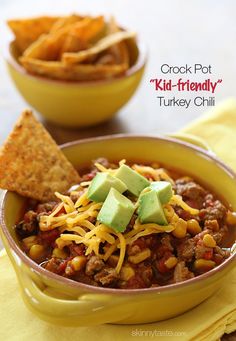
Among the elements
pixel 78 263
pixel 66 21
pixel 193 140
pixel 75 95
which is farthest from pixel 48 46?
pixel 78 263

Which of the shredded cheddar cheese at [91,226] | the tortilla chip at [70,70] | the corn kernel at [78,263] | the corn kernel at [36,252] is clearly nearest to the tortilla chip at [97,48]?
the tortilla chip at [70,70]

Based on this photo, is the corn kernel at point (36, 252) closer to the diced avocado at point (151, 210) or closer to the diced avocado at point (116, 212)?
the diced avocado at point (116, 212)

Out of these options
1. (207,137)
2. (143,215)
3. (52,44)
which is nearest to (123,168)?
(143,215)

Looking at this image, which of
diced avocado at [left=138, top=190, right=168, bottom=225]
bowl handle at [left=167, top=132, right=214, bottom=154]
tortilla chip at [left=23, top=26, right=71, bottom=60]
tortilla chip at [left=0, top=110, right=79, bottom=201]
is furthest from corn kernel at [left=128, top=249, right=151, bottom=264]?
tortilla chip at [left=23, top=26, right=71, bottom=60]

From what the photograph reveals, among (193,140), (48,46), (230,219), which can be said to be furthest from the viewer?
(48,46)

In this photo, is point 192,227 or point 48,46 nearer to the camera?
point 192,227

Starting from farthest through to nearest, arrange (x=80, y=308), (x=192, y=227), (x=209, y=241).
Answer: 1. (x=192, y=227)
2. (x=209, y=241)
3. (x=80, y=308)

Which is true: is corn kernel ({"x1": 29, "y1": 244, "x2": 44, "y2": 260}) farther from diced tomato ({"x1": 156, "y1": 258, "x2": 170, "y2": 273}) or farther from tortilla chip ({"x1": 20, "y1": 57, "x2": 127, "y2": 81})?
tortilla chip ({"x1": 20, "y1": 57, "x2": 127, "y2": 81})

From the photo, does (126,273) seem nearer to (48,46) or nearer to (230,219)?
(230,219)
